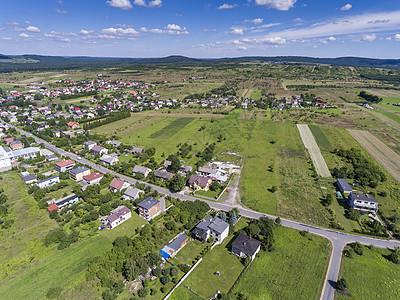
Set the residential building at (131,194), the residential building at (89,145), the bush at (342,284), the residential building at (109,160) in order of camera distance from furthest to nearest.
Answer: the residential building at (89,145) → the residential building at (109,160) → the residential building at (131,194) → the bush at (342,284)

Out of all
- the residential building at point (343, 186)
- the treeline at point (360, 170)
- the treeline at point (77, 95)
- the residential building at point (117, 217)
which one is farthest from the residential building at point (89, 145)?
the treeline at point (77, 95)

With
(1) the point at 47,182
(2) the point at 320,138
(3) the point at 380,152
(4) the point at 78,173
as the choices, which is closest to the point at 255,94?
(2) the point at 320,138

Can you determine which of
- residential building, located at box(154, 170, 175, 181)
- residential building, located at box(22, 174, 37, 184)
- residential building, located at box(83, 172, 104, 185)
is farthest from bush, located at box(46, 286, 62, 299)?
residential building, located at box(22, 174, 37, 184)

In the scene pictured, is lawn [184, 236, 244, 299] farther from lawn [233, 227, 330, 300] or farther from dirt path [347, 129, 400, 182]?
dirt path [347, 129, 400, 182]

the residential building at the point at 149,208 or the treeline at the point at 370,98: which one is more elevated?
the treeline at the point at 370,98

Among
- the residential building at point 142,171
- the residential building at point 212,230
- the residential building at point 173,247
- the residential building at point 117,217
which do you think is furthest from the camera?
the residential building at point 142,171

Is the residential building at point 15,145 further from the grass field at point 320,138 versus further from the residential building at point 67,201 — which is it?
the grass field at point 320,138

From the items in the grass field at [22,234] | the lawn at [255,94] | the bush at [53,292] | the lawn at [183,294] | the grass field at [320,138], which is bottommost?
the grass field at [22,234]
